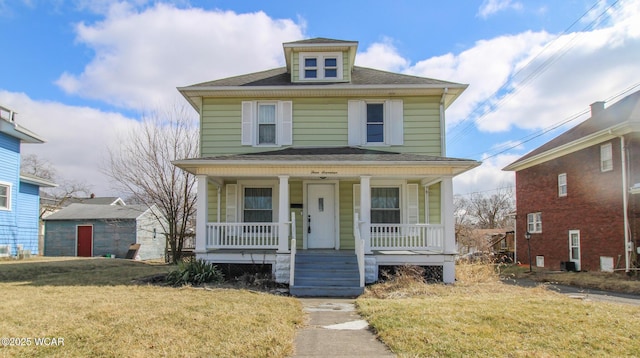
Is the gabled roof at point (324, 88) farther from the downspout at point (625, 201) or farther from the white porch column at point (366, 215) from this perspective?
the downspout at point (625, 201)

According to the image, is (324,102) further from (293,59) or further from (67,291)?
(67,291)

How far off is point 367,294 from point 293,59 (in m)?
8.39

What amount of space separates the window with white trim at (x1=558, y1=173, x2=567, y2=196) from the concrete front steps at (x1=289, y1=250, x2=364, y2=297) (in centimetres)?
1366

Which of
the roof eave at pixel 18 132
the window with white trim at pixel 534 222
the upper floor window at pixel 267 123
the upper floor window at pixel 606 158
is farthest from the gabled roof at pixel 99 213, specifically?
the upper floor window at pixel 606 158

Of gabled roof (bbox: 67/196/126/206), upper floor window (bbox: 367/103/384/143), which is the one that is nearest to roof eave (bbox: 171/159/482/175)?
upper floor window (bbox: 367/103/384/143)

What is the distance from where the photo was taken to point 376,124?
555 inches

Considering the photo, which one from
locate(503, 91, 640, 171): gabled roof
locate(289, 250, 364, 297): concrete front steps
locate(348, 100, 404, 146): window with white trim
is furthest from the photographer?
locate(503, 91, 640, 171): gabled roof

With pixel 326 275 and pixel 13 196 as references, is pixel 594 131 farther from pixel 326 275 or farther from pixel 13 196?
pixel 13 196

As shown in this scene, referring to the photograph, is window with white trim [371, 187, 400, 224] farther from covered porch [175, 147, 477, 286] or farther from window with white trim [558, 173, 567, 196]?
window with white trim [558, 173, 567, 196]

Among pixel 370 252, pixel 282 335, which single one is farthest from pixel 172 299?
pixel 370 252

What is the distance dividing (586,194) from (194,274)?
16710mm

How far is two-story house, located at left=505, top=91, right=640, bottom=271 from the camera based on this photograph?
15766mm

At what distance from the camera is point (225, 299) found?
8258 mm

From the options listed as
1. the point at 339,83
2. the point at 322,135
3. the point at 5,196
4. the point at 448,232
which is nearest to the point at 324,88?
the point at 339,83
